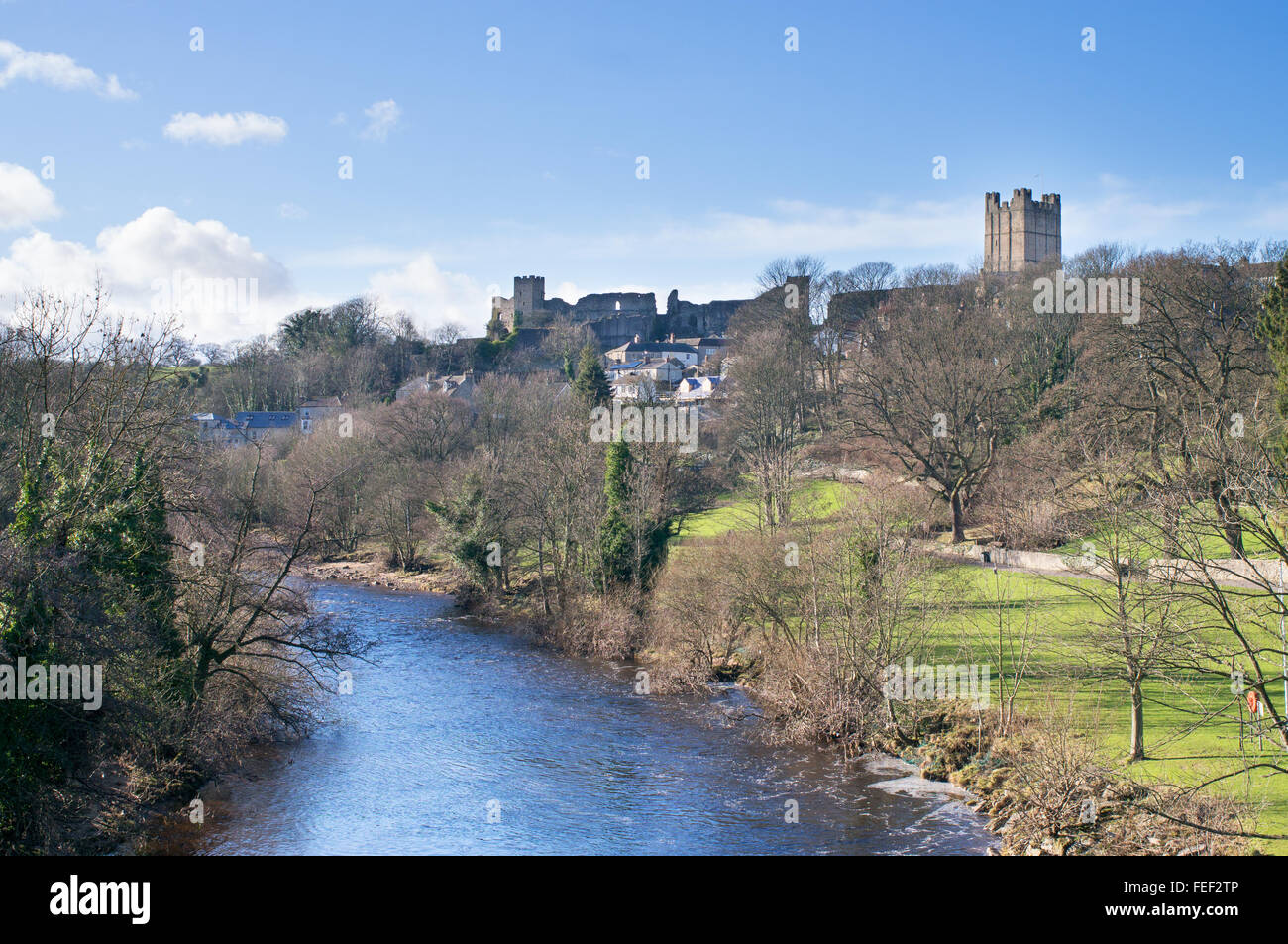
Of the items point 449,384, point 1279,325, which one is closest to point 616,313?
point 449,384

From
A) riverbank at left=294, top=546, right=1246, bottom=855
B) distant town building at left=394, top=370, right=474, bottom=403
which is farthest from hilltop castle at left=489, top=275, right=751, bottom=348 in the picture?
riverbank at left=294, top=546, right=1246, bottom=855

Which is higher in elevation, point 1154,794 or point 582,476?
point 582,476

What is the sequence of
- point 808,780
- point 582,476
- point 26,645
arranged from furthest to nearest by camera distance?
point 582,476 → point 808,780 → point 26,645

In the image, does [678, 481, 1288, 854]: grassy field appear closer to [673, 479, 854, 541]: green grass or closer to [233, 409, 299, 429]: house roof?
[673, 479, 854, 541]: green grass

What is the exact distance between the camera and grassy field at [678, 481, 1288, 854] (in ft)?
44.6

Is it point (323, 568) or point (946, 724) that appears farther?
point (323, 568)

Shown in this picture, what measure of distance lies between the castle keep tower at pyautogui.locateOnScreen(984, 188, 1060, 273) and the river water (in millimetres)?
79996

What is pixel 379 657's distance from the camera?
26.8 metres

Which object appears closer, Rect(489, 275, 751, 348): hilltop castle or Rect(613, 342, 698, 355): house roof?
Rect(613, 342, 698, 355): house roof

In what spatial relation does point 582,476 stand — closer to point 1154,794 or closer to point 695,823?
point 695,823

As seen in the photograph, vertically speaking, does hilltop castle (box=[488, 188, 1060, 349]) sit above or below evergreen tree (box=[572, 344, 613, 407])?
above
